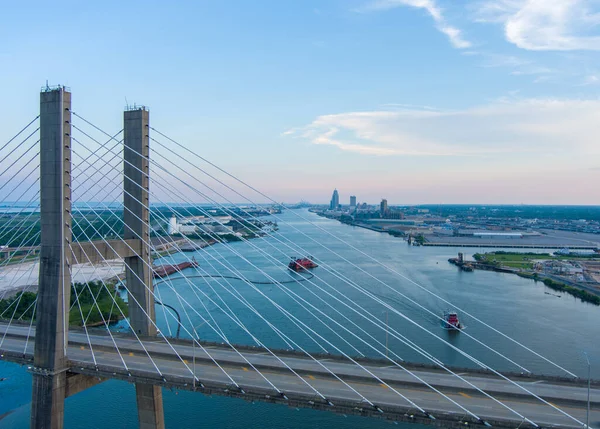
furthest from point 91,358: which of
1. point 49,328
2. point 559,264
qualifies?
point 559,264

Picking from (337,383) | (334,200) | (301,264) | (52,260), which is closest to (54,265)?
(52,260)

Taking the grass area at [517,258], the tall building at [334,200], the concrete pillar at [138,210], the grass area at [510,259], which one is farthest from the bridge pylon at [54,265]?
the tall building at [334,200]

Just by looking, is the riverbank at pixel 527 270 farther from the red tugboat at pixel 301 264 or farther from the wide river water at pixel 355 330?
the red tugboat at pixel 301 264

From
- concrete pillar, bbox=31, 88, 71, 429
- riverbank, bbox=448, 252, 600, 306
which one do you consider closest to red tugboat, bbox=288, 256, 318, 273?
riverbank, bbox=448, 252, 600, 306

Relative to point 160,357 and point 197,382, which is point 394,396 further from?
point 160,357

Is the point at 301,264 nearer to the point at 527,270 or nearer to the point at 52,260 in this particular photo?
the point at 527,270

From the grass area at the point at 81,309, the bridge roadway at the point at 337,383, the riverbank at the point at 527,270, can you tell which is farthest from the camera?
the riverbank at the point at 527,270

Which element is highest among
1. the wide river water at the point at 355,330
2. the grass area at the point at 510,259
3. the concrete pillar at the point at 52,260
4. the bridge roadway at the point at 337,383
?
the concrete pillar at the point at 52,260
